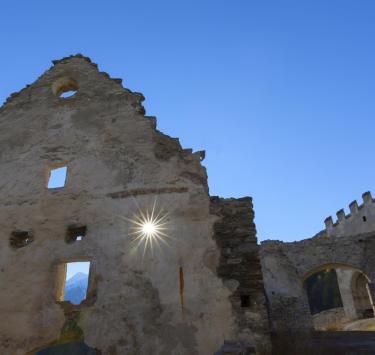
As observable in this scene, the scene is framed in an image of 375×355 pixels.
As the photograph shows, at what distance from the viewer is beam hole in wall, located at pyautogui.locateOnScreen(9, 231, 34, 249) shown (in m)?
7.21

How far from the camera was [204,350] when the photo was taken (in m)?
5.52

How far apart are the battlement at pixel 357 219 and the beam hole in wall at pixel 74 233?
A: 19467mm

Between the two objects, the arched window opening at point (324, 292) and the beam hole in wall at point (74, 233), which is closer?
the beam hole in wall at point (74, 233)

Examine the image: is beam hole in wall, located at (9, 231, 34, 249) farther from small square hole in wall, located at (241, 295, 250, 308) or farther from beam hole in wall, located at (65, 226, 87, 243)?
small square hole in wall, located at (241, 295, 250, 308)

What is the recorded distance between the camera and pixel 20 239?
7352mm

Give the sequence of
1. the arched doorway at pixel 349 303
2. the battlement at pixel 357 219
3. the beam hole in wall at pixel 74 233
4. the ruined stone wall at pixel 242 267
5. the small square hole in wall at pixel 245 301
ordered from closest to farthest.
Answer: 1. the ruined stone wall at pixel 242 267
2. the small square hole in wall at pixel 245 301
3. the beam hole in wall at pixel 74 233
4. the arched doorway at pixel 349 303
5. the battlement at pixel 357 219

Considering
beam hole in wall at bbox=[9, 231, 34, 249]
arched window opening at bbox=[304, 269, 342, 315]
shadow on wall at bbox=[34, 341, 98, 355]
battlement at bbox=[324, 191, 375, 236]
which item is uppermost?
battlement at bbox=[324, 191, 375, 236]

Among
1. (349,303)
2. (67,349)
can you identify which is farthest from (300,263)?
(67,349)

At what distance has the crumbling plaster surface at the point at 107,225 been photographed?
5879 millimetres

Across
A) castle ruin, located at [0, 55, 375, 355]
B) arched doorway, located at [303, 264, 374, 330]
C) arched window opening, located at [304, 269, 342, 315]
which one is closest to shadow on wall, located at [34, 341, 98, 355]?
castle ruin, located at [0, 55, 375, 355]

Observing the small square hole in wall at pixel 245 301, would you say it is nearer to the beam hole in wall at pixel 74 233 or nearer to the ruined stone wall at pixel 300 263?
the beam hole in wall at pixel 74 233

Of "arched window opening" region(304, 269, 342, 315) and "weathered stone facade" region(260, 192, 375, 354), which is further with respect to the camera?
"arched window opening" region(304, 269, 342, 315)

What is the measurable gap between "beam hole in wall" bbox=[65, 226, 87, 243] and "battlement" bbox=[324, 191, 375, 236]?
766 inches

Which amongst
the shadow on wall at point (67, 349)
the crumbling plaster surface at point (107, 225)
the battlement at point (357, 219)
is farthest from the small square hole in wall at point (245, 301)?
the battlement at point (357, 219)
